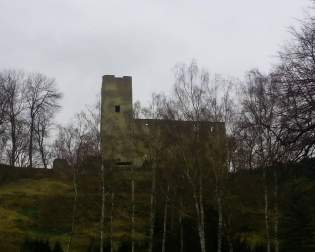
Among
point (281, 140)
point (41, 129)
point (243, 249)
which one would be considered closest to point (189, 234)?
point (243, 249)

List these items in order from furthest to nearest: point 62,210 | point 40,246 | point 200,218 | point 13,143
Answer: point 13,143 → point 62,210 → point 40,246 → point 200,218

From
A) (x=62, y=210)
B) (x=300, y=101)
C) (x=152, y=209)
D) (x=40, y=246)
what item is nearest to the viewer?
(x=300, y=101)

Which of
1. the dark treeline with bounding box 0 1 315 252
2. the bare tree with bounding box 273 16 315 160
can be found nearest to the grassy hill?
the dark treeline with bounding box 0 1 315 252

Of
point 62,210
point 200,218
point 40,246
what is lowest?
point 40,246

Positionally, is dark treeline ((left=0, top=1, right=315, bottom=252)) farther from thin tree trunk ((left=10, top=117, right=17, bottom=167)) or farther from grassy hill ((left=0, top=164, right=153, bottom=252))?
thin tree trunk ((left=10, top=117, right=17, bottom=167))

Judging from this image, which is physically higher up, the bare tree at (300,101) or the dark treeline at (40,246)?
the bare tree at (300,101)

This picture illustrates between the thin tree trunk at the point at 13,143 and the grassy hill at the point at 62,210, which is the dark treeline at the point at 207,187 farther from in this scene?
the thin tree trunk at the point at 13,143

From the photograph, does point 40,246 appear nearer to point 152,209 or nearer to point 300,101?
point 152,209

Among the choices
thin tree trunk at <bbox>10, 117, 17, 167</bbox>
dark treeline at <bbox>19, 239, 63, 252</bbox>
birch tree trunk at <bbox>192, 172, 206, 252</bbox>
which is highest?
thin tree trunk at <bbox>10, 117, 17, 167</bbox>

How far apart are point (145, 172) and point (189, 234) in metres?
6.98

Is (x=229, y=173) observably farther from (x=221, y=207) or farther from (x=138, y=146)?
(x=138, y=146)

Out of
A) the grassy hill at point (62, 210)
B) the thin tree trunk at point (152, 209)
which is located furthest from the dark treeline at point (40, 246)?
the thin tree trunk at point (152, 209)

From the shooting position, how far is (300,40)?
11.4 m

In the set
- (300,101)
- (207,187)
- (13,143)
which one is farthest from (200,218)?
(13,143)
